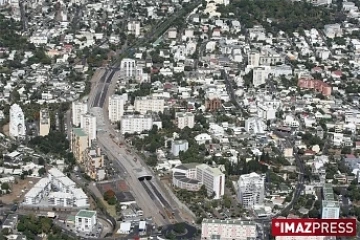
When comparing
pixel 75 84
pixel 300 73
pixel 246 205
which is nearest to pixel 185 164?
pixel 246 205

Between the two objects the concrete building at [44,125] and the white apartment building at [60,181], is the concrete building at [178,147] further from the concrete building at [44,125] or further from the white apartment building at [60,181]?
the concrete building at [44,125]

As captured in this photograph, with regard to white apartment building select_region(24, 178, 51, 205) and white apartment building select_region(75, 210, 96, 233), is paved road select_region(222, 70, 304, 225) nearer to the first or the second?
white apartment building select_region(75, 210, 96, 233)

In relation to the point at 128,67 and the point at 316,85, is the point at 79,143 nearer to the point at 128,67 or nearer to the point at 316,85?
the point at 128,67

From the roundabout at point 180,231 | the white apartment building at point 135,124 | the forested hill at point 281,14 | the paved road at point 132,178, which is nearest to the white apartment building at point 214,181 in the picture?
the paved road at point 132,178

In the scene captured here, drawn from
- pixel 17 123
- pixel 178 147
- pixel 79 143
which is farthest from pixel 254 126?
pixel 17 123

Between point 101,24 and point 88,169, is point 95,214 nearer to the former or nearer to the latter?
point 88,169
